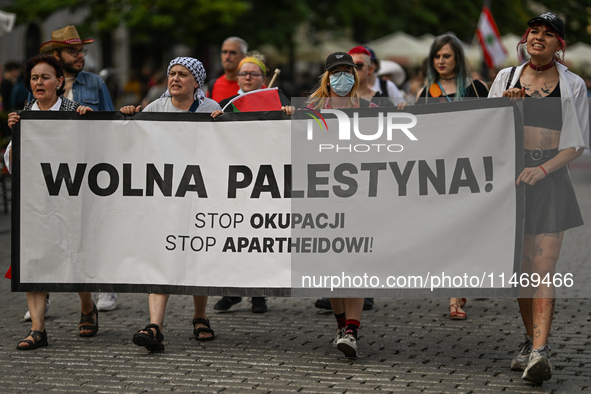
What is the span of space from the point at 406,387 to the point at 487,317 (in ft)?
6.97

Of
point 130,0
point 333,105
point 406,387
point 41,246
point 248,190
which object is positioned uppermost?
point 130,0

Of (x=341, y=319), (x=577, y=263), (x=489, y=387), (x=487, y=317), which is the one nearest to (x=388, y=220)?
(x=341, y=319)

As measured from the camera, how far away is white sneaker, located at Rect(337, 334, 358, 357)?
17.4 ft

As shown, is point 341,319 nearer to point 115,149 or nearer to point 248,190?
point 248,190

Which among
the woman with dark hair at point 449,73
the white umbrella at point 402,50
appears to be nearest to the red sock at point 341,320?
the woman with dark hair at point 449,73

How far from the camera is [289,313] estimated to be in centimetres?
683

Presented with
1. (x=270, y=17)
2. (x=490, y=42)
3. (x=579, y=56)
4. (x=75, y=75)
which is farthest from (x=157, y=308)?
(x=579, y=56)

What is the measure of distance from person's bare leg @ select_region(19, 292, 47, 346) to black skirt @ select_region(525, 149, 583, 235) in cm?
343

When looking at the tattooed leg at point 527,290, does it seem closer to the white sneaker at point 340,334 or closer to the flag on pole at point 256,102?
the white sneaker at point 340,334

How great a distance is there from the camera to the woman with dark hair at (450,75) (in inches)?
257

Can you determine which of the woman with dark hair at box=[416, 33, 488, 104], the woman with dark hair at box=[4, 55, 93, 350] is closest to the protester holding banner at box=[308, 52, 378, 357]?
the woman with dark hair at box=[416, 33, 488, 104]

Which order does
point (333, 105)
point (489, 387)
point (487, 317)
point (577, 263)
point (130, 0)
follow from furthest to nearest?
point (130, 0)
point (577, 263)
point (487, 317)
point (333, 105)
point (489, 387)

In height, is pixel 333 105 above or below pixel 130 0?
below

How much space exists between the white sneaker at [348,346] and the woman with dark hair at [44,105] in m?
1.94
